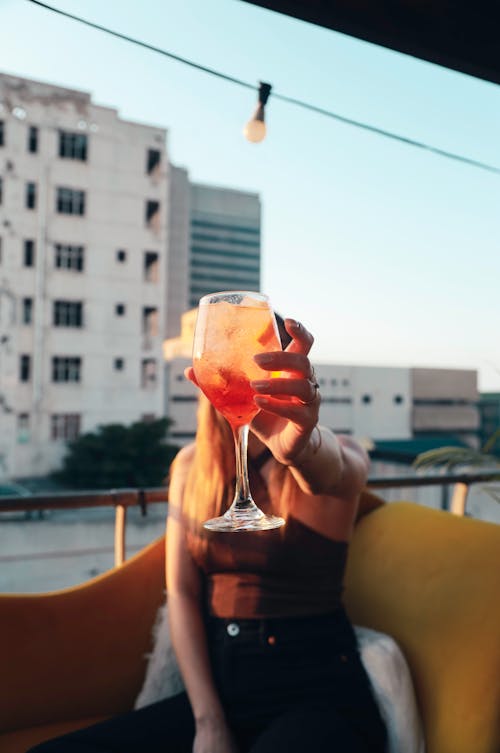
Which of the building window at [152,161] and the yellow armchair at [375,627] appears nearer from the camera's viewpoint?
the yellow armchair at [375,627]

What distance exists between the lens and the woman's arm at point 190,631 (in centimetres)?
105

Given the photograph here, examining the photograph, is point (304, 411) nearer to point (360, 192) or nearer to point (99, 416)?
point (360, 192)

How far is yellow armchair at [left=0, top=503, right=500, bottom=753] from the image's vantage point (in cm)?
118

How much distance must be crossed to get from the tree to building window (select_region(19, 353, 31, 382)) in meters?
3.89

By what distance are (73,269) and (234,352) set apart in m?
31.4

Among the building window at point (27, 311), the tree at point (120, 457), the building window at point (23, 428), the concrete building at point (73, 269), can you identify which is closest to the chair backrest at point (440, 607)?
the tree at point (120, 457)

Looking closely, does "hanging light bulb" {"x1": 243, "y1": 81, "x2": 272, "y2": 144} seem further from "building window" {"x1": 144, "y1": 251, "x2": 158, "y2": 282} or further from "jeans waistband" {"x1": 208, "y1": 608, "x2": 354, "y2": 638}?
"building window" {"x1": 144, "y1": 251, "x2": 158, "y2": 282}

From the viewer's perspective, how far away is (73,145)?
29547mm

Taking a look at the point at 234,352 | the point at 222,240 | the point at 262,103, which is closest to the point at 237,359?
the point at 234,352

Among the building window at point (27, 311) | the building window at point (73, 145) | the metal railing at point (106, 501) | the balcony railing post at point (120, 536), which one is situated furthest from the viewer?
the building window at point (73, 145)

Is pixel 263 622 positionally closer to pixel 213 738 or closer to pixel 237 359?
pixel 213 738

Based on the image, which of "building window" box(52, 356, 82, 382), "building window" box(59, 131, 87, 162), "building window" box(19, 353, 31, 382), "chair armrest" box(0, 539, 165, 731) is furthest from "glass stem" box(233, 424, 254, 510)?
"building window" box(59, 131, 87, 162)

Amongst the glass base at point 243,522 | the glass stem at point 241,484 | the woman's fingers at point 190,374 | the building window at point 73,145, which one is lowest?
the glass base at point 243,522

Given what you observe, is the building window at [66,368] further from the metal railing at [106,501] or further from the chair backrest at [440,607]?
the chair backrest at [440,607]
